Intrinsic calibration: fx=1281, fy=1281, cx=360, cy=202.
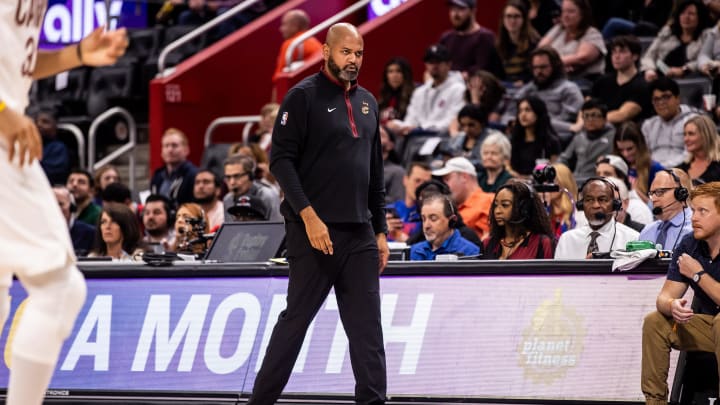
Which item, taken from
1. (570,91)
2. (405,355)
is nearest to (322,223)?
(405,355)

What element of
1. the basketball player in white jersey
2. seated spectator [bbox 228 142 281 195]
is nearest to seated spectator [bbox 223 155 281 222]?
seated spectator [bbox 228 142 281 195]

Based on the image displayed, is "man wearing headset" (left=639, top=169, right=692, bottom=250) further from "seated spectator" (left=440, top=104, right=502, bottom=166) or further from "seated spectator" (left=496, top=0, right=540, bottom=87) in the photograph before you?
"seated spectator" (left=496, top=0, right=540, bottom=87)

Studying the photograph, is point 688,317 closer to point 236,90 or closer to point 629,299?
point 629,299

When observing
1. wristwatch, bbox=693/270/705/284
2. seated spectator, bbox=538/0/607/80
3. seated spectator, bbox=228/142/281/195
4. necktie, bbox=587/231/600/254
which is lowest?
seated spectator, bbox=228/142/281/195

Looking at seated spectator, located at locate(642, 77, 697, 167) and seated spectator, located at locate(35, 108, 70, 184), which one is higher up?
seated spectator, located at locate(642, 77, 697, 167)

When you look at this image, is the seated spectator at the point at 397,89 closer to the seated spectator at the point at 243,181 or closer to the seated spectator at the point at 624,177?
the seated spectator at the point at 243,181

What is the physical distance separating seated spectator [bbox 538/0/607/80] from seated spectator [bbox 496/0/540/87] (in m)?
0.26

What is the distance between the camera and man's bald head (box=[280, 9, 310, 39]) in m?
14.6

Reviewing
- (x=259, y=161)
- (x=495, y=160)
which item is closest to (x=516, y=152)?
(x=495, y=160)

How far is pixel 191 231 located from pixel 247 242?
1.28m

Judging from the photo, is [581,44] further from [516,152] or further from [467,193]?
[467,193]

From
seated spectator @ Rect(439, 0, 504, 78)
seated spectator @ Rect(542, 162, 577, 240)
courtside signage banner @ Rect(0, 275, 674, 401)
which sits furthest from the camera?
seated spectator @ Rect(439, 0, 504, 78)

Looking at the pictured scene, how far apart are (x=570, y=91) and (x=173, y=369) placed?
5.82m

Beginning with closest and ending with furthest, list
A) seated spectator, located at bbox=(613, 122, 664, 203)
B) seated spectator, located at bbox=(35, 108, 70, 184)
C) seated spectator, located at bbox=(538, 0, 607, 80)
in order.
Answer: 1. seated spectator, located at bbox=(613, 122, 664, 203)
2. seated spectator, located at bbox=(538, 0, 607, 80)
3. seated spectator, located at bbox=(35, 108, 70, 184)
